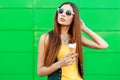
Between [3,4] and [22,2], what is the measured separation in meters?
0.30

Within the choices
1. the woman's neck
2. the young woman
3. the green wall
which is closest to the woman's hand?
the young woman

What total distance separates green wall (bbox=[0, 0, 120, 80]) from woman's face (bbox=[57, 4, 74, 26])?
3135 mm

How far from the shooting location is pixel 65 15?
3.33 meters

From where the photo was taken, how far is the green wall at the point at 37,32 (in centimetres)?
650

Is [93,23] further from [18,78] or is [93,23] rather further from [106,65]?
[18,78]

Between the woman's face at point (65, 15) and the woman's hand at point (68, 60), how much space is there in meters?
0.31

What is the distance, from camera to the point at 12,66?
6590 mm

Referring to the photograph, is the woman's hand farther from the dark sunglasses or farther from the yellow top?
the dark sunglasses

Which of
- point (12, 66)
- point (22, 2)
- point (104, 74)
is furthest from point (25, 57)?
point (104, 74)

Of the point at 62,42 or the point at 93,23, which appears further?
the point at 93,23

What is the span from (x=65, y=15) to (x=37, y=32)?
127 inches

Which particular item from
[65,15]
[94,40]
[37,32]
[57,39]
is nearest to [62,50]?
[57,39]

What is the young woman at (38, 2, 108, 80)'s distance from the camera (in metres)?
3.17

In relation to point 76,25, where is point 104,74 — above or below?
below
